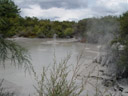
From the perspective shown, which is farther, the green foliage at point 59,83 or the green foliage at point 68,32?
the green foliage at point 68,32

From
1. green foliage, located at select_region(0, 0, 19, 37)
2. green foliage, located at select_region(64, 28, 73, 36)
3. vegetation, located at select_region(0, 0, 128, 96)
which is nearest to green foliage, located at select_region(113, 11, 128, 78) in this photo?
vegetation, located at select_region(0, 0, 128, 96)

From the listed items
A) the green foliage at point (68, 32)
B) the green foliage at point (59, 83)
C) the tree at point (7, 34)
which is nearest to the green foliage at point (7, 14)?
the tree at point (7, 34)

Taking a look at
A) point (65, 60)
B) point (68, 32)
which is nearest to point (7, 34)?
point (65, 60)

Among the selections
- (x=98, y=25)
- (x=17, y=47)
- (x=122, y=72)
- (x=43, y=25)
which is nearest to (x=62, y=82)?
(x=17, y=47)

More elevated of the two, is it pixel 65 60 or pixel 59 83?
pixel 65 60

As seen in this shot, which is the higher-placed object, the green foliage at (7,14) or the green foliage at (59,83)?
the green foliage at (7,14)

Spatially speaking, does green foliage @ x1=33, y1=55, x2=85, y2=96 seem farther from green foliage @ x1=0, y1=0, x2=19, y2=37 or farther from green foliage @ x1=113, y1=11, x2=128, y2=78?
green foliage @ x1=113, y1=11, x2=128, y2=78

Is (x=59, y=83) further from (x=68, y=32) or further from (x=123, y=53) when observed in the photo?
(x=68, y=32)

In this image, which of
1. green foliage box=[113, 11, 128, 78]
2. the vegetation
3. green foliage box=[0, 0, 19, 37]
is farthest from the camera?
green foliage box=[113, 11, 128, 78]

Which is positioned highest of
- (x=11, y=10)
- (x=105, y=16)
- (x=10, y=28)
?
(x=105, y=16)

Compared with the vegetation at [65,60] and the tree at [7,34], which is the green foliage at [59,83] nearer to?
the vegetation at [65,60]

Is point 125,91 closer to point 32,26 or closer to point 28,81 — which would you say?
point 28,81

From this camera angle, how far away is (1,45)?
3.97 meters

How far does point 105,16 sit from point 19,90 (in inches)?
793
